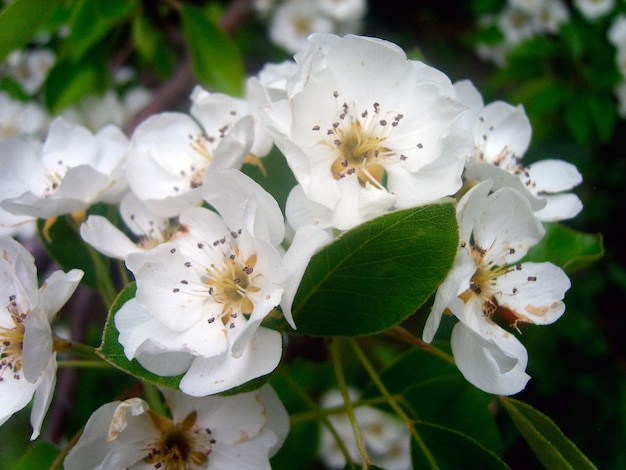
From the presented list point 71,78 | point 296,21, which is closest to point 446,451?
point 71,78

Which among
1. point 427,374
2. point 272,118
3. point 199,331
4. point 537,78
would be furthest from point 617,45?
point 199,331

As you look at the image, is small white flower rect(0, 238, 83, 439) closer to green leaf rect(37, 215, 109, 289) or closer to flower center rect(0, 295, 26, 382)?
flower center rect(0, 295, 26, 382)

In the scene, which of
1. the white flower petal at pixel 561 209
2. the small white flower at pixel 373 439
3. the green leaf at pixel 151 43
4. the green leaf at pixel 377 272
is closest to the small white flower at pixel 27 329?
the green leaf at pixel 377 272

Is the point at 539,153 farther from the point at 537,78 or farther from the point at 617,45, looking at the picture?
the point at 617,45

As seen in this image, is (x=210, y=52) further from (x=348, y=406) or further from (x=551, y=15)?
(x=551, y=15)

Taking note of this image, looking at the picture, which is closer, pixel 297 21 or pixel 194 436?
pixel 194 436

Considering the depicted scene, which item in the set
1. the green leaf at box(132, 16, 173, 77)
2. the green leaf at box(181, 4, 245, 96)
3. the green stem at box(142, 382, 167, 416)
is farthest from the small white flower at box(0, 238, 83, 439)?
the green leaf at box(132, 16, 173, 77)
